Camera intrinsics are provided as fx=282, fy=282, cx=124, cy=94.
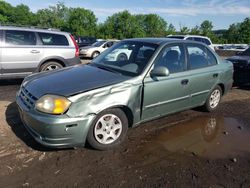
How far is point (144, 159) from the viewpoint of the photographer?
13.1ft

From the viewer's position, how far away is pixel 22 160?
3799 millimetres

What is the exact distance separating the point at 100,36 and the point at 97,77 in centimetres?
6423

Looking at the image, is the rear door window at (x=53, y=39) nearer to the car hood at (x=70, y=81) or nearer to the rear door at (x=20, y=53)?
the rear door at (x=20, y=53)

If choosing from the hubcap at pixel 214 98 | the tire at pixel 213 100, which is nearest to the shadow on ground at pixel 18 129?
the tire at pixel 213 100

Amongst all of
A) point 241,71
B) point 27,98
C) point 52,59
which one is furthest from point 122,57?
point 241,71

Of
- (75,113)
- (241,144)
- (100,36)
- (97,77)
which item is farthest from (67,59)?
(100,36)

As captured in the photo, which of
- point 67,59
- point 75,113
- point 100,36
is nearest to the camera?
point 75,113

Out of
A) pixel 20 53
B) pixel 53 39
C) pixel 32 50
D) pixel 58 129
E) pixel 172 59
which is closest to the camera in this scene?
pixel 58 129

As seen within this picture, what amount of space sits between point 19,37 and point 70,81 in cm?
467

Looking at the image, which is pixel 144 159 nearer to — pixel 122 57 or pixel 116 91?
pixel 116 91

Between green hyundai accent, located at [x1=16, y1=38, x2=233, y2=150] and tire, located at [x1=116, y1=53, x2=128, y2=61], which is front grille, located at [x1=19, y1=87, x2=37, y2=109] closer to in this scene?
green hyundai accent, located at [x1=16, y1=38, x2=233, y2=150]

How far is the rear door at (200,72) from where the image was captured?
5.32m

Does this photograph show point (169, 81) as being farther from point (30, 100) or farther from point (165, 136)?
point (30, 100)

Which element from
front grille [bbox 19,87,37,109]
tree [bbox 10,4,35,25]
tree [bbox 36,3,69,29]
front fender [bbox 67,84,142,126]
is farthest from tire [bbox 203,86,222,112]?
tree [bbox 10,4,35,25]
